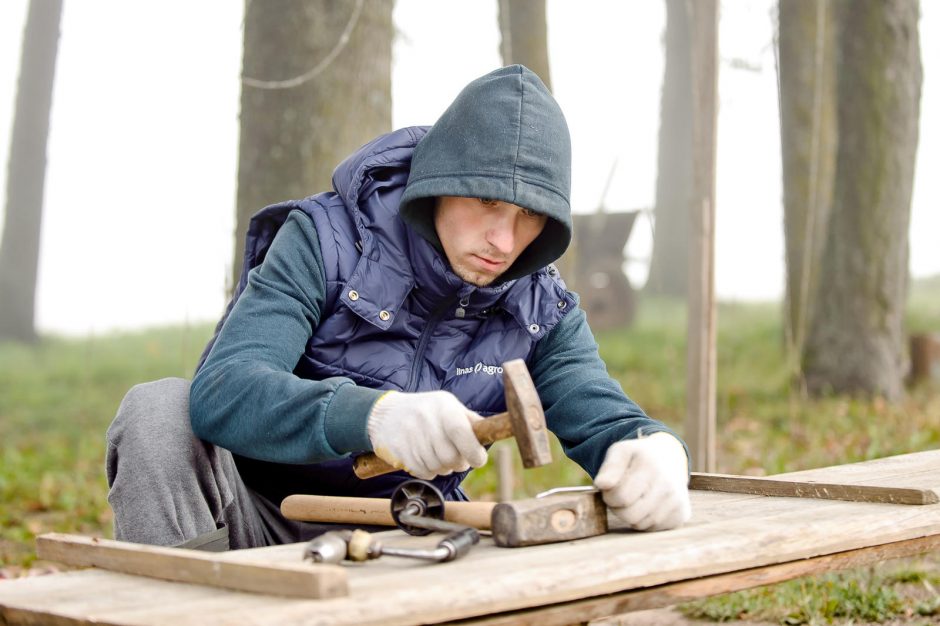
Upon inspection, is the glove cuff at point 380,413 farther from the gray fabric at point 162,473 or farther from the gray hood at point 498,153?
the gray hood at point 498,153

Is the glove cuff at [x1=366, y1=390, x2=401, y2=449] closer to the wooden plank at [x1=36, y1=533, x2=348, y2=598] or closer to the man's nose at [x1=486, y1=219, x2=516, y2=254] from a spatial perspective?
the wooden plank at [x1=36, y1=533, x2=348, y2=598]

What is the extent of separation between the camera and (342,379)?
2371 mm

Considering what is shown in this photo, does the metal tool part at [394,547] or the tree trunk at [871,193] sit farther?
the tree trunk at [871,193]

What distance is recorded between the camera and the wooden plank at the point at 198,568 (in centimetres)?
171

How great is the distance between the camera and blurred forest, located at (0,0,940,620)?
14.8 ft

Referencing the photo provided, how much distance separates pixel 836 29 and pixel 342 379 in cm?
671

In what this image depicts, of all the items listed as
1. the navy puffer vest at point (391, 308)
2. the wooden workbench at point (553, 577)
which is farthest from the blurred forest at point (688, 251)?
the wooden workbench at point (553, 577)

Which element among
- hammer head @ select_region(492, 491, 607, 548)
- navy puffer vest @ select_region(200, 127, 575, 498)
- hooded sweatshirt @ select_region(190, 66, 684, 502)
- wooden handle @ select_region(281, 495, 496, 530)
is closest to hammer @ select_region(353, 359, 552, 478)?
hammer head @ select_region(492, 491, 607, 548)

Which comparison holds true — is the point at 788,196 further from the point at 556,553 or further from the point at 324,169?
the point at 556,553

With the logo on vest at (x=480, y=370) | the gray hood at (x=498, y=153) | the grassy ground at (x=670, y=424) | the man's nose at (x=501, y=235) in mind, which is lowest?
the grassy ground at (x=670, y=424)

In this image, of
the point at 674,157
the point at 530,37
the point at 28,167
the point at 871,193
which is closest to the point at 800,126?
the point at 871,193

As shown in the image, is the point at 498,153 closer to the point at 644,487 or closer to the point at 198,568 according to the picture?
the point at 644,487

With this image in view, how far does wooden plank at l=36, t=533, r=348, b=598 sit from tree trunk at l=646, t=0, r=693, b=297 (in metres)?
15.8

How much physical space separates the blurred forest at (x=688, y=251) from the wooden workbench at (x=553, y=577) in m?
2.04
